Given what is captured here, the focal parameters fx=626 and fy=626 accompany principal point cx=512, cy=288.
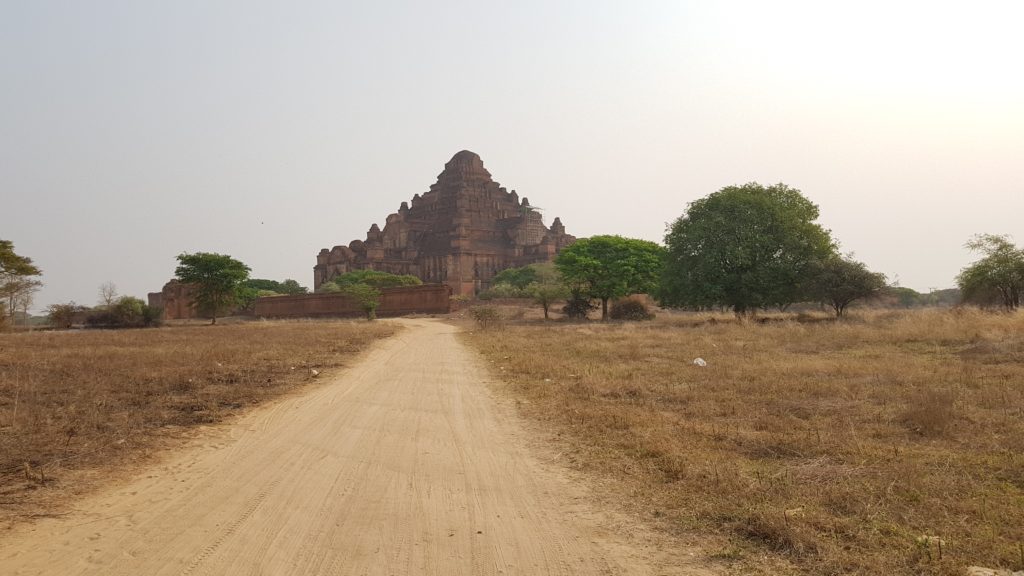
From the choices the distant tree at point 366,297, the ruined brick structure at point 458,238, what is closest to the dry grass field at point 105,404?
the distant tree at point 366,297

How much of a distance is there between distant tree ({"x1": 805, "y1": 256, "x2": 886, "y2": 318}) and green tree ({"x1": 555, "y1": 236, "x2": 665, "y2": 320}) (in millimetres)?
12549

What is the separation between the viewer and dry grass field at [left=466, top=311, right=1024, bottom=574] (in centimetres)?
425

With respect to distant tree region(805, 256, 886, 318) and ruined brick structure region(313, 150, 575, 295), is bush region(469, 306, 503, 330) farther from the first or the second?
ruined brick structure region(313, 150, 575, 295)

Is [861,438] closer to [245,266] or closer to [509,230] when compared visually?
[245,266]

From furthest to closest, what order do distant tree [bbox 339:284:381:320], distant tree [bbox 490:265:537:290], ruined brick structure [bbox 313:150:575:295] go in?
ruined brick structure [bbox 313:150:575:295]
distant tree [bbox 490:265:537:290]
distant tree [bbox 339:284:381:320]

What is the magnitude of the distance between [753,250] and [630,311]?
40.6ft

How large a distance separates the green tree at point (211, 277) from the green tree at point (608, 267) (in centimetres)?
2783

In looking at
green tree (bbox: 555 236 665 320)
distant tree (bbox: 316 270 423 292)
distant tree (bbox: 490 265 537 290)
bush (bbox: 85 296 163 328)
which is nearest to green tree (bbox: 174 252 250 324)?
bush (bbox: 85 296 163 328)

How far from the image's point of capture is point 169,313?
6894cm

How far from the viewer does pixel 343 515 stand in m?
4.93

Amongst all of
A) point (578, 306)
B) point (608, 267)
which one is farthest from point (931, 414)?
point (578, 306)

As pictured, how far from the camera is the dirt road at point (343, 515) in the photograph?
4047mm

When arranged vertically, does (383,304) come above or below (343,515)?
above

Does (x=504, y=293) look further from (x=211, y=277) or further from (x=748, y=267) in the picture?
(x=748, y=267)
